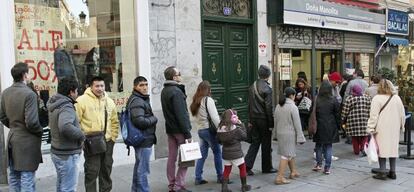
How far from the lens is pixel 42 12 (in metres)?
7.21

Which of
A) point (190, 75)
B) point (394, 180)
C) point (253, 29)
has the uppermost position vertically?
point (253, 29)

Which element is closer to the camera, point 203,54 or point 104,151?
point 104,151

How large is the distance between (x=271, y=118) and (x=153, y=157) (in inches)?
99.7

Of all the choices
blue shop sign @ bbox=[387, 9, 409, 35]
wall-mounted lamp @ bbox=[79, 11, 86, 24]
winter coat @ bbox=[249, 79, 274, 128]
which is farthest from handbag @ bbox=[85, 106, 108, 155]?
blue shop sign @ bbox=[387, 9, 409, 35]

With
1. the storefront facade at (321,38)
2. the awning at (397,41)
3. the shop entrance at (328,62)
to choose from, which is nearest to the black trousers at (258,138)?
the storefront facade at (321,38)

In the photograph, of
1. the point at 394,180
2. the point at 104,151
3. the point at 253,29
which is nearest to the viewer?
the point at 104,151

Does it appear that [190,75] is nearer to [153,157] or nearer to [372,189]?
[153,157]

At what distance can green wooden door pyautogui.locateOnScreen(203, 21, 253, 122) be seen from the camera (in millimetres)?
9430

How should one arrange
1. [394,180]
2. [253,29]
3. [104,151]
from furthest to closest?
[253,29]
[394,180]
[104,151]

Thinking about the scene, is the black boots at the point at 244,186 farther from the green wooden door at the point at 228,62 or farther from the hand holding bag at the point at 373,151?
the green wooden door at the point at 228,62

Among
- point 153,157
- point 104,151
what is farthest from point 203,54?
point 104,151

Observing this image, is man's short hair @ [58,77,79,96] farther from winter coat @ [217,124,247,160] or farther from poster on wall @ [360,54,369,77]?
poster on wall @ [360,54,369,77]

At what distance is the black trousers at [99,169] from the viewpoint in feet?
16.9

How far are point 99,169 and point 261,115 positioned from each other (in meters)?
2.78
